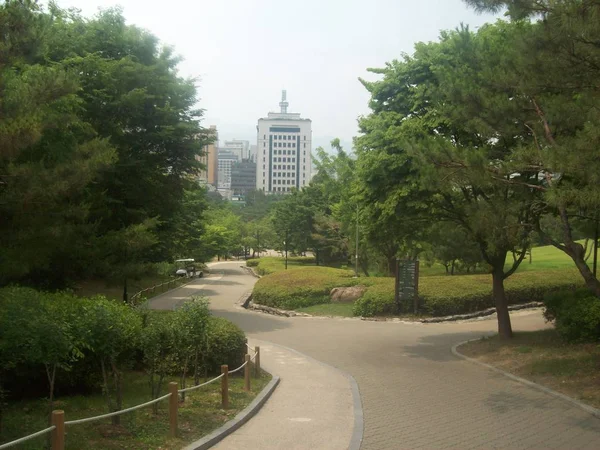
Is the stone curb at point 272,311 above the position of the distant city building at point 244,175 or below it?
below

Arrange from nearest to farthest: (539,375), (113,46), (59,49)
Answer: (539,375), (59,49), (113,46)

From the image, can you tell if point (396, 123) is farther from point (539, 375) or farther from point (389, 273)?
point (389, 273)

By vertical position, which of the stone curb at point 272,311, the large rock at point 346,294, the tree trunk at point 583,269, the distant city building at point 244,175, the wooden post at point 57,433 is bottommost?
the stone curb at point 272,311

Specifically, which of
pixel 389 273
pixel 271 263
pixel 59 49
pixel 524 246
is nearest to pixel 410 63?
pixel 524 246

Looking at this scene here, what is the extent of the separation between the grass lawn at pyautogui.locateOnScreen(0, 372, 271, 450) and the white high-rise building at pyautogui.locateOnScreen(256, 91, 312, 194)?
469 feet

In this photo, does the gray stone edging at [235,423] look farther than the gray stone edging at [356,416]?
No

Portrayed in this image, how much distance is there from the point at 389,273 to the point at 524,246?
22440mm

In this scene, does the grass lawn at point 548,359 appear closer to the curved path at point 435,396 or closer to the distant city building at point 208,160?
the curved path at point 435,396

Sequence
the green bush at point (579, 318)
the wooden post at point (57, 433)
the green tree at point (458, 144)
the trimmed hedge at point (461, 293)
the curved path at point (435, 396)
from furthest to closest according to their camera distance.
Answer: the trimmed hedge at point (461, 293) → the green bush at point (579, 318) → the green tree at point (458, 144) → the curved path at point (435, 396) → the wooden post at point (57, 433)

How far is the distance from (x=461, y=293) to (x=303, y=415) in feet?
52.6

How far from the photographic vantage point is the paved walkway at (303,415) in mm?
7070

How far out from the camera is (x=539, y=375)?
11.0 metres

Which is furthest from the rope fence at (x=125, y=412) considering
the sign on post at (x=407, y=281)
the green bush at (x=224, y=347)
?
the sign on post at (x=407, y=281)

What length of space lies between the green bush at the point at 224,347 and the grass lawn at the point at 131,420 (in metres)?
1.37
